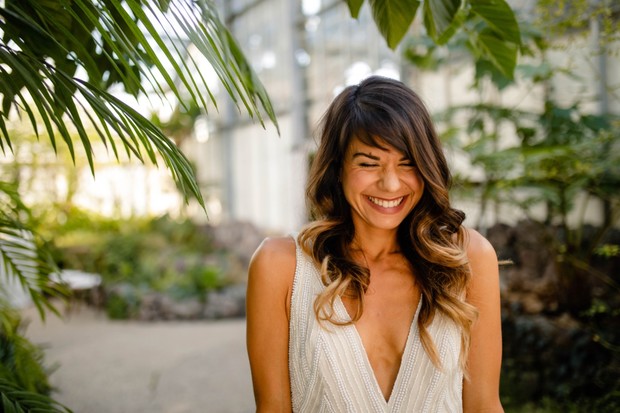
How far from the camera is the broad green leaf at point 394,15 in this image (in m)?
1.36

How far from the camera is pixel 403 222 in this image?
1736 mm

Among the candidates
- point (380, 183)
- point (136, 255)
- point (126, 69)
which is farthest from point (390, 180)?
point (136, 255)

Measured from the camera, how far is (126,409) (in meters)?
4.30

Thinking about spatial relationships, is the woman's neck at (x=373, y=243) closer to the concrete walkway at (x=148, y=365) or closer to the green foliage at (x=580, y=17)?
the green foliage at (x=580, y=17)

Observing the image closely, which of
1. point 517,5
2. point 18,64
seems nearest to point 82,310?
point 517,5

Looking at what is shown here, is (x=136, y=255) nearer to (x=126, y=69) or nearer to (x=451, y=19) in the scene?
(x=451, y=19)

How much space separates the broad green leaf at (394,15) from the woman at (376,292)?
0.48ft

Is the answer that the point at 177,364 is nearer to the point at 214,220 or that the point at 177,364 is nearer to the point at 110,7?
the point at 110,7

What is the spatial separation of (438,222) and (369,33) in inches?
272

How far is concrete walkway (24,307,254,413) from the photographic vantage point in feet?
14.5

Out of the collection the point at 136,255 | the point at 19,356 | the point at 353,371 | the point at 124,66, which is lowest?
the point at 136,255

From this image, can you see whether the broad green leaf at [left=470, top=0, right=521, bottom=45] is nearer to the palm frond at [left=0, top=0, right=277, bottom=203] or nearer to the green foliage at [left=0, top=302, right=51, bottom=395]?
the palm frond at [left=0, top=0, right=277, bottom=203]

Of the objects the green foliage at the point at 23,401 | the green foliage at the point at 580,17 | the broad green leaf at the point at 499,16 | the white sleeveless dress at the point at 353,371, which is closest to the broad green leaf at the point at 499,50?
the broad green leaf at the point at 499,16

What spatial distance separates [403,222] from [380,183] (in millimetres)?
257
